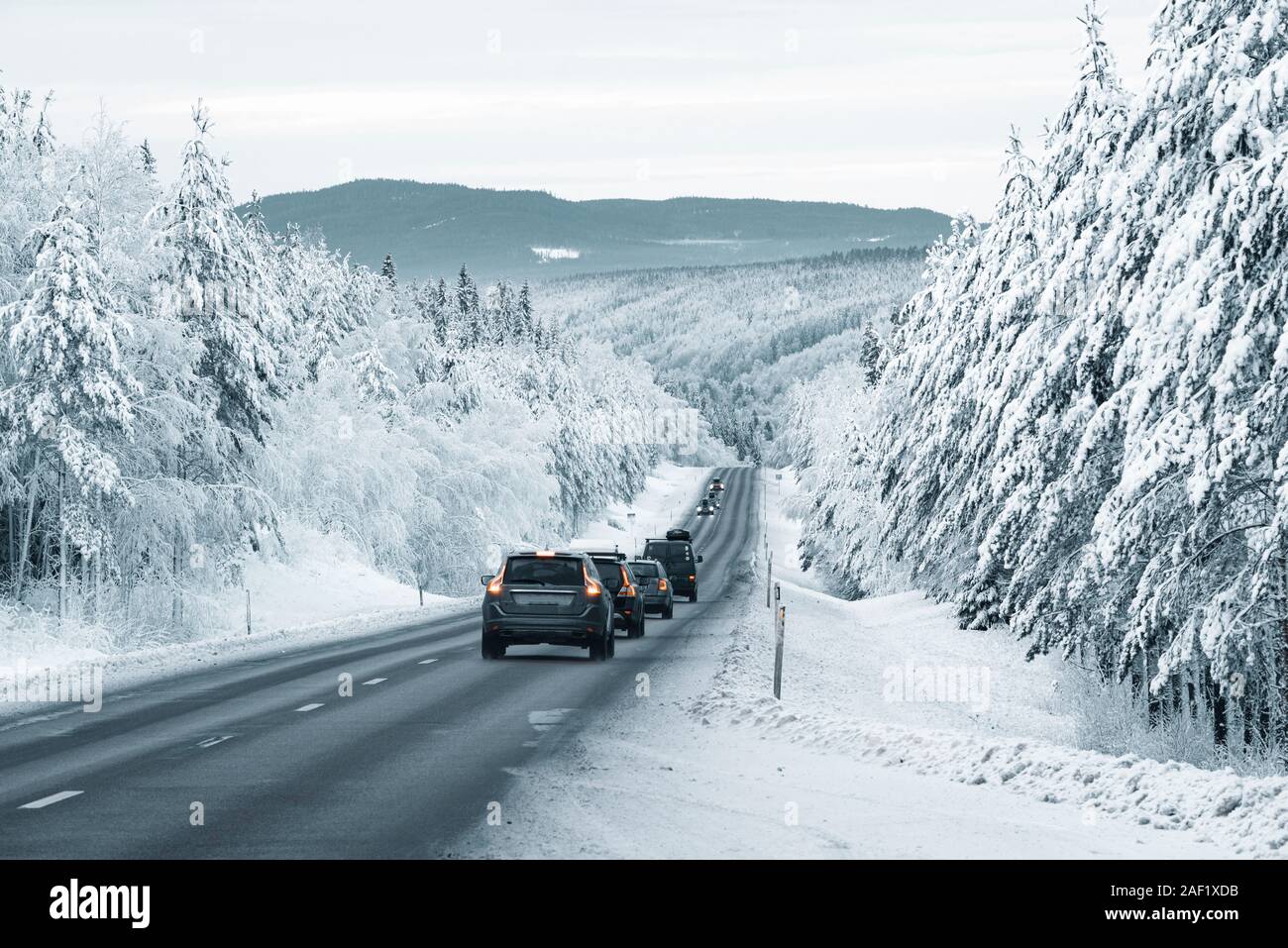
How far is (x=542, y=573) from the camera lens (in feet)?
76.1

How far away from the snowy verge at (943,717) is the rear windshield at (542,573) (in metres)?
2.69

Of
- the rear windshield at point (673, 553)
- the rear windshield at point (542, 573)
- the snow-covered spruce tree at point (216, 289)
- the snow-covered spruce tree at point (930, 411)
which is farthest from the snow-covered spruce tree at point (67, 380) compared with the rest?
the rear windshield at point (673, 553)

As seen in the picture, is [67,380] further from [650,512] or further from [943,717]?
[650,512]

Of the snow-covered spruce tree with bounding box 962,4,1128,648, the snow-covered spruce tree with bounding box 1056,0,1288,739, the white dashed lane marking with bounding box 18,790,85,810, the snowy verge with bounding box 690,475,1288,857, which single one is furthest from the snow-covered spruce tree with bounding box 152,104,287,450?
the white dashed lane marking with bounding box 18,790,85,810

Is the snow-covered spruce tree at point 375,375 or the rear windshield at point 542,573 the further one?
the snow-covered spruce tree at point 375,375

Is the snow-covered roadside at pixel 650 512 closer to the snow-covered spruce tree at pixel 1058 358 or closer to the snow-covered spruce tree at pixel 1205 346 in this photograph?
the snow-covered spruce tree at pixel 1058 358

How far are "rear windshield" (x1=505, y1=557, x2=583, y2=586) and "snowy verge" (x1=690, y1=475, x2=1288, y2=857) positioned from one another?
106 inches

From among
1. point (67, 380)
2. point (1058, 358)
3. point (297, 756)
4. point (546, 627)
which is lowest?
point (546, 627)

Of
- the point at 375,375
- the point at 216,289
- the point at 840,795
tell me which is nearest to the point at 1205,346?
the point at 840,795

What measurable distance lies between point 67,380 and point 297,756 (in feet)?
60.8

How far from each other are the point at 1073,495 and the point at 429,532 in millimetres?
45013

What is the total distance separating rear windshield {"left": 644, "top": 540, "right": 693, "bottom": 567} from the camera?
52.3m

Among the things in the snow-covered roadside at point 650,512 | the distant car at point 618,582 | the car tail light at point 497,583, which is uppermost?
the car tail light at point 497,583

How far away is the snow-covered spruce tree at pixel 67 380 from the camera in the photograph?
94.6 feet
